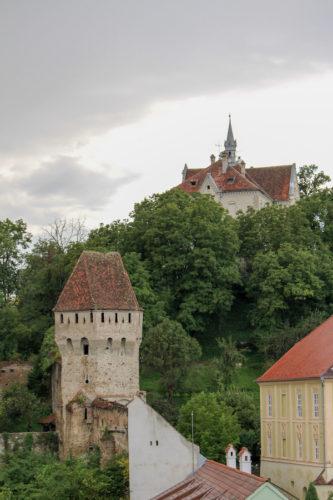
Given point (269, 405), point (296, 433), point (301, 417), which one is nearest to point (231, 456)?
point (296, 433)

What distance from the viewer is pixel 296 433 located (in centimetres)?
6962

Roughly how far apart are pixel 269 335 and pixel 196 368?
7805mm

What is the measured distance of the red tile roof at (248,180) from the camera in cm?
10631

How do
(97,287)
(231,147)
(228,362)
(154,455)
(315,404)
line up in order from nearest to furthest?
(154,455) < (315,404) < (97,287) < (228,362) < (231,147)

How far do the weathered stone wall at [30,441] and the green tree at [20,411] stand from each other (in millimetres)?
3446

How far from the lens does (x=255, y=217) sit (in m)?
97.2

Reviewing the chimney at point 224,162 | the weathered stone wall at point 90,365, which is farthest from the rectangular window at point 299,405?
the chimney at point 224,162

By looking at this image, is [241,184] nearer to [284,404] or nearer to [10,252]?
[10,252]

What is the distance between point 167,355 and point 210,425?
350 inches

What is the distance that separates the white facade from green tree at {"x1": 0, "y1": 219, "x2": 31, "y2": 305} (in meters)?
37.5

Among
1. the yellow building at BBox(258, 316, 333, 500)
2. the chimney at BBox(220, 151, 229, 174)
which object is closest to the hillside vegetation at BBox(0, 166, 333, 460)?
the yellow building at BBox(258, 316, 333, 500)

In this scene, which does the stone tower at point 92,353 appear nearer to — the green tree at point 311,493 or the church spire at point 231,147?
the green tree at point 311,493

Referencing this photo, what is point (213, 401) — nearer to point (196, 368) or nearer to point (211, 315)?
point (196, 368)

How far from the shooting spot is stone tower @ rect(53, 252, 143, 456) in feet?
235
